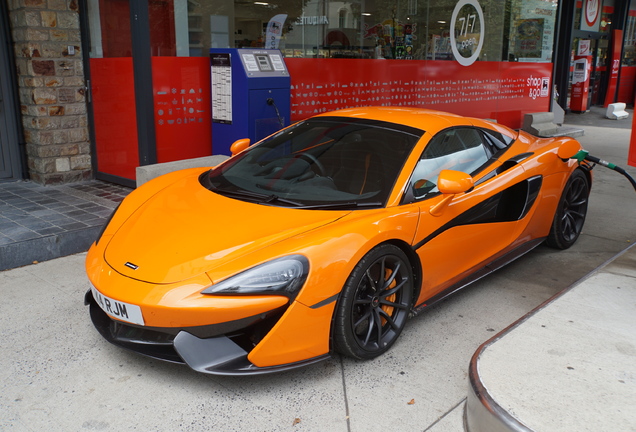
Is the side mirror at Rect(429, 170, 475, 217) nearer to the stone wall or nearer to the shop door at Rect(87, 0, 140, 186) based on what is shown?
the shop door at Rect(87, 0, 140, 186)

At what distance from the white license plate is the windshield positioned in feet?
3.21

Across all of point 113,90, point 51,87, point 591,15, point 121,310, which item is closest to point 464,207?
point 121,310

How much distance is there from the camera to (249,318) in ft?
8.59

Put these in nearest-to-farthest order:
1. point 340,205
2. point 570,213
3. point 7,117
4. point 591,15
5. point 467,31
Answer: point 340,205
point 570,213
point 7,117
point 467,31
point 591,15

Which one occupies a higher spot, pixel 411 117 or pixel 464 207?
pixel 411 117

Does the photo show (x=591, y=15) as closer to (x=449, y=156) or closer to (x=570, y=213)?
(x=570, y=213)

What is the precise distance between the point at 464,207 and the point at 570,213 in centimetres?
191

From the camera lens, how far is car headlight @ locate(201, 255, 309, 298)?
2619 millimetres

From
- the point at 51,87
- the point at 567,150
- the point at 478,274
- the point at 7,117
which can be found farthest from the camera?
the point at 7,117

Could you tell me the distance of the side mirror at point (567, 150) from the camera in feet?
15.3

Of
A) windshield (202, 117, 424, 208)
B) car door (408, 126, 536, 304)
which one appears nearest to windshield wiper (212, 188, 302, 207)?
windshield (202, 117, 424, 208)

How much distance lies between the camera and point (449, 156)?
148 inches

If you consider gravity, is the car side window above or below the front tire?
above

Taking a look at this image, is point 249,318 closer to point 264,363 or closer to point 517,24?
point 264,363
